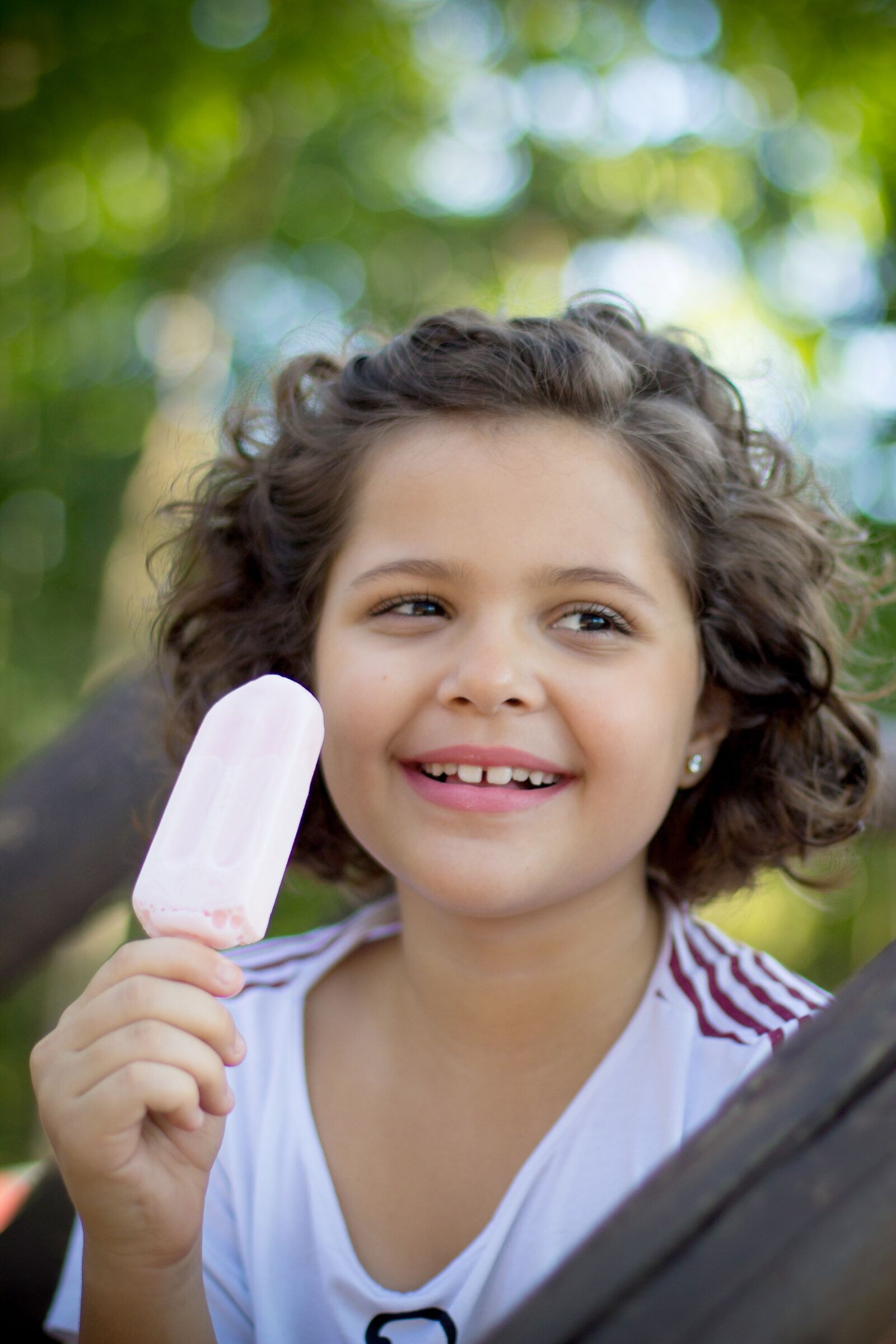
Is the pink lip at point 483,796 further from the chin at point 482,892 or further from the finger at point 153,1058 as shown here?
the finger at point 153,1058

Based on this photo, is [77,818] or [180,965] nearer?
[180,965]

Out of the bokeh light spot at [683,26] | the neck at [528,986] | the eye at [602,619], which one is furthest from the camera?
the bokeh light spot at [683,26]

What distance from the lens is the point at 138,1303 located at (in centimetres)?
132

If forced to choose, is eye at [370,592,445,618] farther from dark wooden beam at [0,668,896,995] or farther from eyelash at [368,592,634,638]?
dark wooden beam at [0,668,896,995]

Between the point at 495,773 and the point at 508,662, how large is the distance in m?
0.18

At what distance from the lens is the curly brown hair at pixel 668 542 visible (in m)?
1.84

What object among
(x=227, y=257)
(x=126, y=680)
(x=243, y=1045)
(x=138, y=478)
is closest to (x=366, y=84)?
(x=227, y=257)

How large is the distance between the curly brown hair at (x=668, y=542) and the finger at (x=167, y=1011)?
37.5 inches

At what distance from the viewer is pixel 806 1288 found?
2.16 ft

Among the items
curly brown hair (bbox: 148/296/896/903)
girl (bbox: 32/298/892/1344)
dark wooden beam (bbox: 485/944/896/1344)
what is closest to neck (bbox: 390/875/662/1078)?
girl (bbox: 32/298/892/1344)

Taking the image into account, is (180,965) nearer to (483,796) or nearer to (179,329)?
(483,796)

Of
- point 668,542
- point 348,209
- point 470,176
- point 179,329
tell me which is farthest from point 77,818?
point 470,176

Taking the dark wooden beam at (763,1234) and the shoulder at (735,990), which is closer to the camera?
the dark wooden beam at (763,1234)

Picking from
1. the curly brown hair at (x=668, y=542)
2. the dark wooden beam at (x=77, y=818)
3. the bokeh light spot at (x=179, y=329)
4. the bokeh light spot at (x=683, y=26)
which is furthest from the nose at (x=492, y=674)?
the bokeh light spot at (x=683, y=26)
